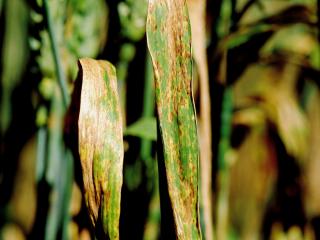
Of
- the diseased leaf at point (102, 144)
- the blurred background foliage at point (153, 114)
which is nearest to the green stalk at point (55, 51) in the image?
the blurred background foliage at point (153, 114)

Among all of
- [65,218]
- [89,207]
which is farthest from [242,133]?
[89,207]

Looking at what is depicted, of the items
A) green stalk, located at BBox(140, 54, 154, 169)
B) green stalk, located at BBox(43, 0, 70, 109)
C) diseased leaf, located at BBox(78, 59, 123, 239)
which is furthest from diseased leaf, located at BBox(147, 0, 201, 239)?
green stalk, located at BBox(140, 54, 154, 169)

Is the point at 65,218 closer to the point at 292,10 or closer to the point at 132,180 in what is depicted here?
the point at 132,180

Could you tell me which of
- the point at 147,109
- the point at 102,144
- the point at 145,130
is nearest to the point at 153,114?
the point at 147,109

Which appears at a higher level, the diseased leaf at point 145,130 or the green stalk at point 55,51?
the green stalk at point 55,51

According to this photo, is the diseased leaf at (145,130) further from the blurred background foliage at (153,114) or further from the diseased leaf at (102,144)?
the diseased leaf at (102,144)

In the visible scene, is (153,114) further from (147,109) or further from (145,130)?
(145,130)
